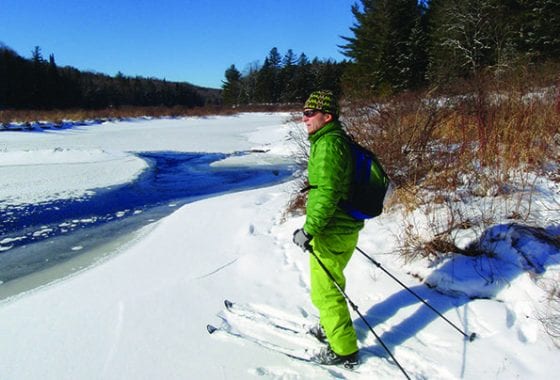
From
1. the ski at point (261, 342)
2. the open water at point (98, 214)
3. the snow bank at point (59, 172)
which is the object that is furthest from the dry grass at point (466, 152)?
the snow bank at point (59, 172)

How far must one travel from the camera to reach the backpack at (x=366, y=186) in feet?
7.38

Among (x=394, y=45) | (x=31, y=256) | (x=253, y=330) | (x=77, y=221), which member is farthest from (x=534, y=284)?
(x=394, y=45)

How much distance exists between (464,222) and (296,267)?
1589mm

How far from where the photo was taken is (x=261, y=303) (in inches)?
122

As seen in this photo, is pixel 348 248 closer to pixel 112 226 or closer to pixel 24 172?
pixel 112 226

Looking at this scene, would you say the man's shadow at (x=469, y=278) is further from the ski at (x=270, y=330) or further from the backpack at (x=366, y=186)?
the backpack at (x=366, y=186)

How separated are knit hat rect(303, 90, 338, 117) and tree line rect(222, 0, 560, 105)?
3.84 meters

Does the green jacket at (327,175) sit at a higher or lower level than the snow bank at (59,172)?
higher

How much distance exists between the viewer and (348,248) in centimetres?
244

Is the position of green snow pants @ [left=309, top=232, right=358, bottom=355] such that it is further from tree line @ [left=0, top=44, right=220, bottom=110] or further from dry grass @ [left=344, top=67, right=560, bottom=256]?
tree line @ [left=0, top=44, right=220, bottom=110]

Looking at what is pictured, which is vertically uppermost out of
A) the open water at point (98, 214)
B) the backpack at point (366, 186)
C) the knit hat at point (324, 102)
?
the knit hat at point (324, 102)

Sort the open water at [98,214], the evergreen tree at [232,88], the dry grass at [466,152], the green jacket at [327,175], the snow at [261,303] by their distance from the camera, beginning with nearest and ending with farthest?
the green jacket at [327,175] → the snow at [261,303] → the dry grass at [466,152] → the open water at [98,214] → the evergreen tree at [232,88]

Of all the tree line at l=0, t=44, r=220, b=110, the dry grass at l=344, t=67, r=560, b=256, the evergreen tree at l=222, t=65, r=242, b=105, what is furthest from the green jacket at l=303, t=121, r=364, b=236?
the evergreen tree at l=222, t=65, r=242, b=105

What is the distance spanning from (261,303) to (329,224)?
1.15 metres
